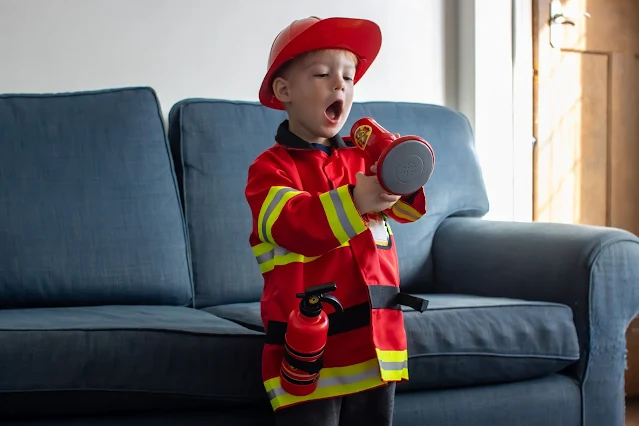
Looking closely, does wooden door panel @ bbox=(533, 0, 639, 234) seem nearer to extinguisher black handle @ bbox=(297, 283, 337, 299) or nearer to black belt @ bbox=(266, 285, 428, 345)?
black belt @ bbox=(266, 285, 428, 345)

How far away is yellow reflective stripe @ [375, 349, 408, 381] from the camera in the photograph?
1.39 meters

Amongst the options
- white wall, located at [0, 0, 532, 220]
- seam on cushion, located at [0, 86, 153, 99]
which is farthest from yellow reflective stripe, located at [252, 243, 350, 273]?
white wall, located at [0, 0, 532, 220]

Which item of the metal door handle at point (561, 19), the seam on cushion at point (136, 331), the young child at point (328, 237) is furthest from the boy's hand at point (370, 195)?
the metal door handle at point (561, 19)

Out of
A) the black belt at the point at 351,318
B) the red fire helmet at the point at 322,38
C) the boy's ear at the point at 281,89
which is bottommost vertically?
the black belt at the point at 351,318

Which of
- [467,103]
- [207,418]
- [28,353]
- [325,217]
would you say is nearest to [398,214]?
[325,217]

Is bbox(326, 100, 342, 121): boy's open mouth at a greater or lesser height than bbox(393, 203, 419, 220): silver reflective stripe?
greater

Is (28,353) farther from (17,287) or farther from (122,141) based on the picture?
(122,141)

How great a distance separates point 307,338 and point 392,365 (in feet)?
0.59

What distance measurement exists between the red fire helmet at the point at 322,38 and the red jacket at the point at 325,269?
0.45 ft

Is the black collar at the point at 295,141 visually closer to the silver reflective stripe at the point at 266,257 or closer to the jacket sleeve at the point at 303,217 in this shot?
the jacket sleeve at the point at 303,217

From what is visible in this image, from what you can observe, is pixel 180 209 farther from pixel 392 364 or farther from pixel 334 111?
pixel 392 364

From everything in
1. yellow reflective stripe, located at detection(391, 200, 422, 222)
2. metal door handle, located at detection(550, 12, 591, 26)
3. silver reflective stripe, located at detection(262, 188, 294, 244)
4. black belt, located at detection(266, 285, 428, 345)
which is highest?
metal door handle, located at detection(550, 12, 591, 26)

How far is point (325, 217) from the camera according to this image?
132cm

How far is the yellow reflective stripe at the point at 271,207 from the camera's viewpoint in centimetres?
137
